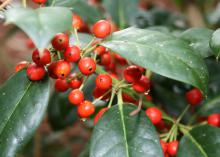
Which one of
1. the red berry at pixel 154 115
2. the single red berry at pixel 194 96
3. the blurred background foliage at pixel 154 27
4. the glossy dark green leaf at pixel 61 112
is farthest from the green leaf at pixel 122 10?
the red berry at pixel 154 115

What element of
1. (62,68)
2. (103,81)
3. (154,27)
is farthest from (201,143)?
(154,27)

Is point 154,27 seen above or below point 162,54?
below

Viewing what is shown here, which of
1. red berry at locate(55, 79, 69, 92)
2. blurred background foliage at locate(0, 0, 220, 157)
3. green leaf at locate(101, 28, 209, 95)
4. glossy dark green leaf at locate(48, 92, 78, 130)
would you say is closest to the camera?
green leaf at locate(101, 28, 209, 95)

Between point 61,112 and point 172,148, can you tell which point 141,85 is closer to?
point 172,148

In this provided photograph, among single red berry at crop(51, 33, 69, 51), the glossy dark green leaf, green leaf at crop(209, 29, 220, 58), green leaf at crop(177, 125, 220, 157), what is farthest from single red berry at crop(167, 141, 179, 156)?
the glossy dark green leaf

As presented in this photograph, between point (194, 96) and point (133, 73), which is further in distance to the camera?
point (194, 96)

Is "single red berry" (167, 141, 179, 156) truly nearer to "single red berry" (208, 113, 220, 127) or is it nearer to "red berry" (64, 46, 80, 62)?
"single red berry" (208, 113, 220, 127)

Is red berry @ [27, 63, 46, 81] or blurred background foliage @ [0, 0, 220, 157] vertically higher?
red berry @ [27, 63, 46, 81]

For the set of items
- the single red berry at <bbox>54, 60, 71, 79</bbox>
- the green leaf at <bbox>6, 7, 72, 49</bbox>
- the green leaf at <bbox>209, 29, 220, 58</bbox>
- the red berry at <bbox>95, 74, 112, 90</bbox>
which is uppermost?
the green leaf at <bbox>6, 7, 72, 49</bbox>
